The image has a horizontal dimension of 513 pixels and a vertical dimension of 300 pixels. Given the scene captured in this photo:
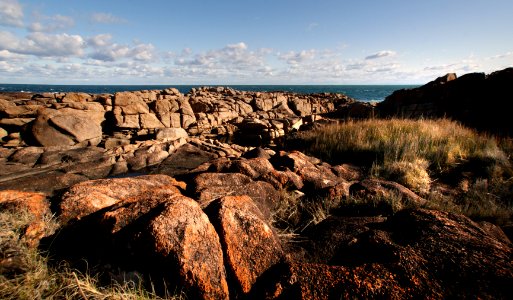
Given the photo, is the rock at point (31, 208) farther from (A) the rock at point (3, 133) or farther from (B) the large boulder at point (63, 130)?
(A) the rock at point (3, 133)

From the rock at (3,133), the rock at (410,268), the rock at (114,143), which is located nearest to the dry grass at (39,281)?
the rock at (410,268)

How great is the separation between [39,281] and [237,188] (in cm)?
224

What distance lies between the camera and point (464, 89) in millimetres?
17469

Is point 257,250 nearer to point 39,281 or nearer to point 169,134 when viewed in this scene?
point 39,281

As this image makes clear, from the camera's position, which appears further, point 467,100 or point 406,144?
point 467,100

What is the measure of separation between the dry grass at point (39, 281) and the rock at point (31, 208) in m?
0.07

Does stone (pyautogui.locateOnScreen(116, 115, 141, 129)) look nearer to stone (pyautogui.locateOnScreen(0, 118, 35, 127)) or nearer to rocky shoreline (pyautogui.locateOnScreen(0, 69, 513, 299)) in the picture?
stone (pyautogui.locateOnScreen(0, 118, 35, 127))

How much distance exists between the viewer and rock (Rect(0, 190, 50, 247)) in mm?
2438

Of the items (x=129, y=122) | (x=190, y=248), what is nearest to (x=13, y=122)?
(x=129, y=122)

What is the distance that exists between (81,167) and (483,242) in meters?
8.92

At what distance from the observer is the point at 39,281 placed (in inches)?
82.6

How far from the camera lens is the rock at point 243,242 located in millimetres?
2133

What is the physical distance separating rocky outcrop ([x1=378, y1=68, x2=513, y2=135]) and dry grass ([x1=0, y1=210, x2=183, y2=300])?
14184 mm

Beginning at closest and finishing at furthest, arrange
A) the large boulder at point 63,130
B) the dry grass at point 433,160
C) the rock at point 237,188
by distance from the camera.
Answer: the rock at point 237,188 → the dry grass at point 433,160 → the large boulder at point 63,130
